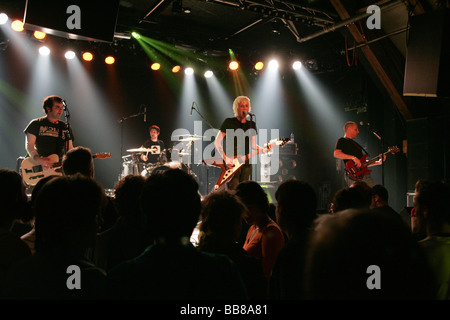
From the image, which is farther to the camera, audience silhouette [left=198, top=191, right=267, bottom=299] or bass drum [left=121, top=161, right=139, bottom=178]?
bass drum [left=121, top=161, right=139, bottom=178]

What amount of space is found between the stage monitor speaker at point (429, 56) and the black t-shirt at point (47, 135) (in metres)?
4.97

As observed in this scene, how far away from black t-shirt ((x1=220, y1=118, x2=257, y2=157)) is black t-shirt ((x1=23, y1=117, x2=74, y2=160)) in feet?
7.76

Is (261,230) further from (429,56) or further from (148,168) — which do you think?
(148,168)

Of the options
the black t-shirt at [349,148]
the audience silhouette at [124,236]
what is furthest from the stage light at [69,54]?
the audience silhouette at [124,236]

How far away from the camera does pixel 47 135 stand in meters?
5.57

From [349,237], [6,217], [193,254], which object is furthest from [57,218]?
[349,237]

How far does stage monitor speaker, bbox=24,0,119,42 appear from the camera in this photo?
14.0 feet

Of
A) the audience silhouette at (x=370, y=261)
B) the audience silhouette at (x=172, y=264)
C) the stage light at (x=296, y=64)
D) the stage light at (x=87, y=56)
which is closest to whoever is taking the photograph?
the audience silhouette at (x=370, y=261)

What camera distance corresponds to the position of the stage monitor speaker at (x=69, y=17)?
426cm

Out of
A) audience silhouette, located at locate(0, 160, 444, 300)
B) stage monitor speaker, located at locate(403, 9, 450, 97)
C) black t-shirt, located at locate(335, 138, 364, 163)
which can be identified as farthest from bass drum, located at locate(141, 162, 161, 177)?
audience silhouette, located at locate(0, 160, 444, 300)

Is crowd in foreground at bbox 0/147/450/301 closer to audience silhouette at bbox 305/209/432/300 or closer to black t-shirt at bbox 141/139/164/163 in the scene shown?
audience silhouette at bbox 305/209/432/300

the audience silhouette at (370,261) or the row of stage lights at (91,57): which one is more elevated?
the row of stage lights at (91,57)

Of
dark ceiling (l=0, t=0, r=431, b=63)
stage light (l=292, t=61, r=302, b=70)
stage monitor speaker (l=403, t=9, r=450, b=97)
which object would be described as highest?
dark ceiling (l=0, t=0, r=431, b=63)

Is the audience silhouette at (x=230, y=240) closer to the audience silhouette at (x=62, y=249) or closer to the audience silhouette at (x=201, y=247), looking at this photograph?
the audience silhouette at (x=201, y=247)
